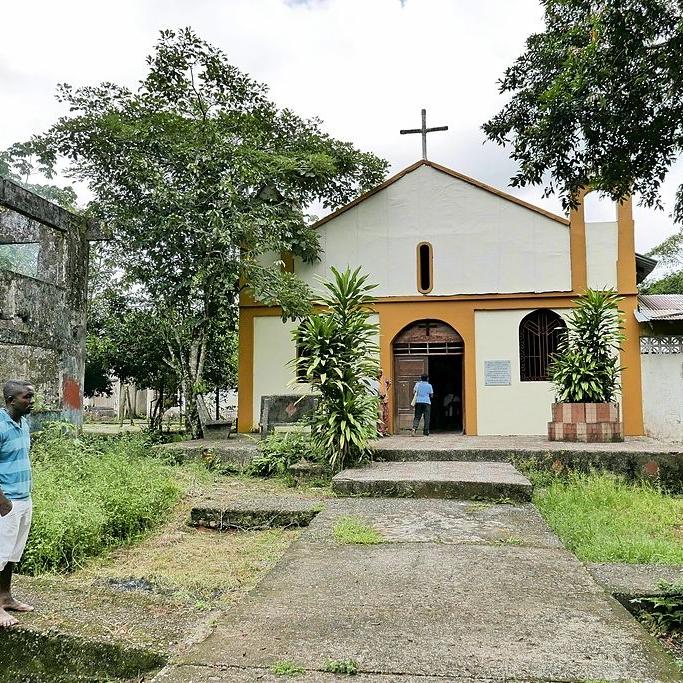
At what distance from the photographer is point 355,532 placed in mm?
4820

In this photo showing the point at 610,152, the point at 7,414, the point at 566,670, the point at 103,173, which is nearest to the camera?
the point at 566,670

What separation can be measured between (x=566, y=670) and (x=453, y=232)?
12.3 metres

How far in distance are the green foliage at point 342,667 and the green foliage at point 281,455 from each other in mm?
6134

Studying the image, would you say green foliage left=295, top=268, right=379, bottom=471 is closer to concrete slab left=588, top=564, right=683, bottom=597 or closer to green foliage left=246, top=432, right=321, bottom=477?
green foliage left=246, top=432, right=321, bottom=477

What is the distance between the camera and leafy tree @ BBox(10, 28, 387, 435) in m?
12.1

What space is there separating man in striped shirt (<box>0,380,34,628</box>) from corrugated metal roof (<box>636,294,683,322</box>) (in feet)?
38.9

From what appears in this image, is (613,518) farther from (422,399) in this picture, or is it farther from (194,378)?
(194,378)

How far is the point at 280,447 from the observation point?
9195mm

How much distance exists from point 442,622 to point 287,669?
33.1 inches

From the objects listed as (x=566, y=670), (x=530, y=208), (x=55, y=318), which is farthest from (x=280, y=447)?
(x=530, y=208)

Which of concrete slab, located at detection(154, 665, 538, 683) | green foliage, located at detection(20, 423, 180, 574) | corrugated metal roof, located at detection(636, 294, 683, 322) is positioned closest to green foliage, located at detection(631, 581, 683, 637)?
concrete slab, located at detection(154, 665, 538, 683)

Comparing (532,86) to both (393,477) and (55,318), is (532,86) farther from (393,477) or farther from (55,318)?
(55,318)

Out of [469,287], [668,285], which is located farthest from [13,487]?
[668,285]

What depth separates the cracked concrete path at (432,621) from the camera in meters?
2.53
